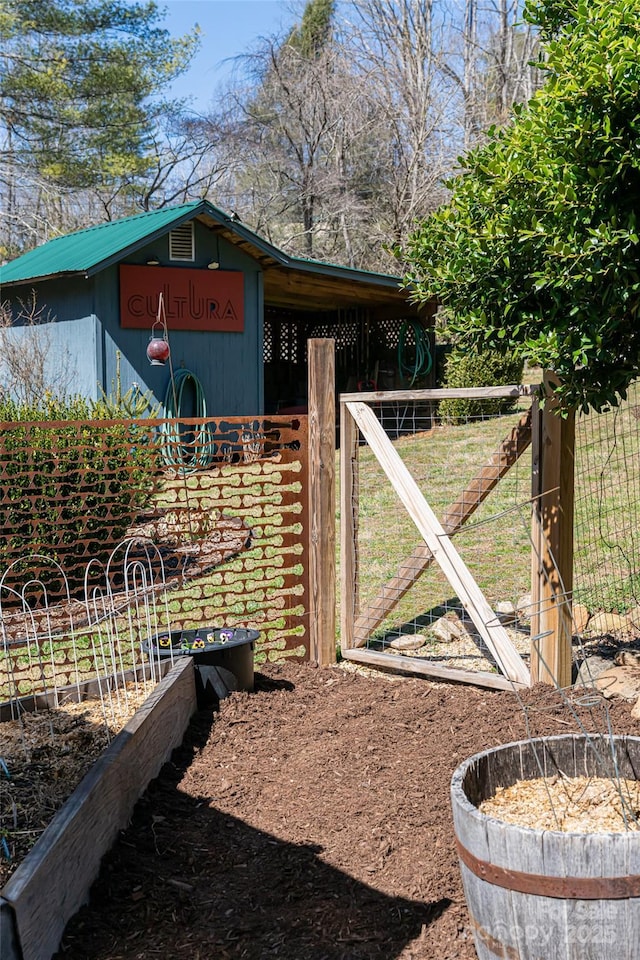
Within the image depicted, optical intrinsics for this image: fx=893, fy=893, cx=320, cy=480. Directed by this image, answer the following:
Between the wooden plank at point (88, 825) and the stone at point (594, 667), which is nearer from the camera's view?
the wooden plank at point (88, 825)

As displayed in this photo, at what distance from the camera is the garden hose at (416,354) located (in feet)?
53.8

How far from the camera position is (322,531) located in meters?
5.51

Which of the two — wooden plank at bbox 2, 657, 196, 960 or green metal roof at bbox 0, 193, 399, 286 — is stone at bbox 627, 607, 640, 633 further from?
green metal roof at bbox 0, 193, 399, 286

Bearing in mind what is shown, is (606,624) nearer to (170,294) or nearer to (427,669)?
(427,669)

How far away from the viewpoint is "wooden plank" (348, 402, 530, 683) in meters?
4.92

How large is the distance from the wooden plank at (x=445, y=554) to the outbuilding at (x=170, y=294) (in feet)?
23.4

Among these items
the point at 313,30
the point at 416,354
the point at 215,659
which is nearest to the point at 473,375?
the point at 416,354

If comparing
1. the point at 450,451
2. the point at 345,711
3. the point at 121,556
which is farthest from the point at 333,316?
the point at 345,711

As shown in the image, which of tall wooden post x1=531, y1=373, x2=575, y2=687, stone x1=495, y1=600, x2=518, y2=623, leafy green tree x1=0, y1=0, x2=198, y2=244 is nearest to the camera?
tall wooden post x1=531, y1=373, x2=575, y2=687

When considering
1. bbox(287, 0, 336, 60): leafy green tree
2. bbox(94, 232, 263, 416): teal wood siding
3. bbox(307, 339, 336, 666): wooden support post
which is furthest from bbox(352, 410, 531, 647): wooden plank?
bbox(287, 0, 336, 60): leafy green tree

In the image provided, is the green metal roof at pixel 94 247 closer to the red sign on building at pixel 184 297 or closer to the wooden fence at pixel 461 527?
the red sign on building at pixel 184 297

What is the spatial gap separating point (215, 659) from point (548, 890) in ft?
8.71

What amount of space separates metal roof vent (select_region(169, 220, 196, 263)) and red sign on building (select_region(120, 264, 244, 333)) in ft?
0.74

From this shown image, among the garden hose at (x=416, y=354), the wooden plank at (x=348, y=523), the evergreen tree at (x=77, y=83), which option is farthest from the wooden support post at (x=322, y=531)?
the evergreen tree at (x=77, y=83)
